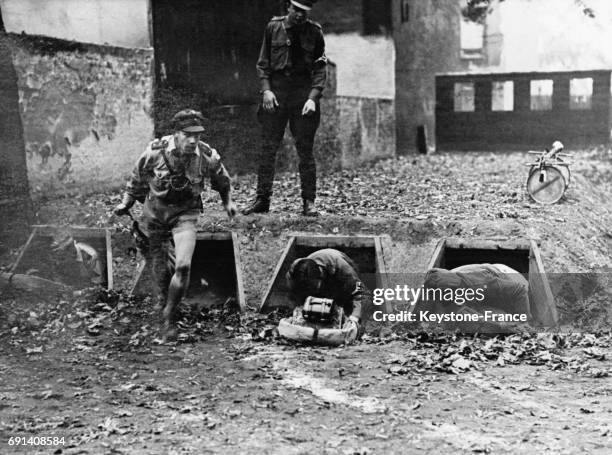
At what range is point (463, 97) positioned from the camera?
2891cm

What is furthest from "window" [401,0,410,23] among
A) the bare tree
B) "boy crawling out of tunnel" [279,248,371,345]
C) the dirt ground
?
"boy crawling out of tunnel" [279,248,371,345]

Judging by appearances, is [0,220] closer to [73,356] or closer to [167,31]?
[73,356]

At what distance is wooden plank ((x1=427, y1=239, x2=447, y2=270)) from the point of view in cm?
797

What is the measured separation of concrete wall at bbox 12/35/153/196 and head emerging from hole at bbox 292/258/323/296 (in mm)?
4790

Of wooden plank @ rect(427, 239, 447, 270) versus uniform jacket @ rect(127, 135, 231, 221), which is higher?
uniform jacket @ rect(127, 135, 231, 221)

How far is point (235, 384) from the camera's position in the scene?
591 centimetres

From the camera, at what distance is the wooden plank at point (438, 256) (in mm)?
7969

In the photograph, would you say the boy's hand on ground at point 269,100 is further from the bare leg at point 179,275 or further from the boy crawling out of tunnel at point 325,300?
the bare leg at point 179,275

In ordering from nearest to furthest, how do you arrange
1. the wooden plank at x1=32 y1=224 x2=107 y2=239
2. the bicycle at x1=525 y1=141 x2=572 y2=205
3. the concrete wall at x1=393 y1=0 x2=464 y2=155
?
the wooden plank at x1=32 y1=224 x2=107 y2=239
the bicycle at x1=525 y1=141 x2=572 y2=205
the concrete wall at x1=393 y1=0 x2=464 y2=155

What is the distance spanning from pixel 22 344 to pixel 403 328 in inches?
136

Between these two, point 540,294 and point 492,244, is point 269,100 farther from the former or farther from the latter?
point 540,294

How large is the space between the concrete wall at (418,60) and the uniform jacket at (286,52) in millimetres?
15148

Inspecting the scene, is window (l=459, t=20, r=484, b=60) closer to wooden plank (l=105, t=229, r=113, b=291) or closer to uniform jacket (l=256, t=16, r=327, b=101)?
uniform jacket (l=256, t=16, r=327, b=101)

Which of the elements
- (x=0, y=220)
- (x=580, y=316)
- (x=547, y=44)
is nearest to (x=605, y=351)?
(x=580, y=316)
